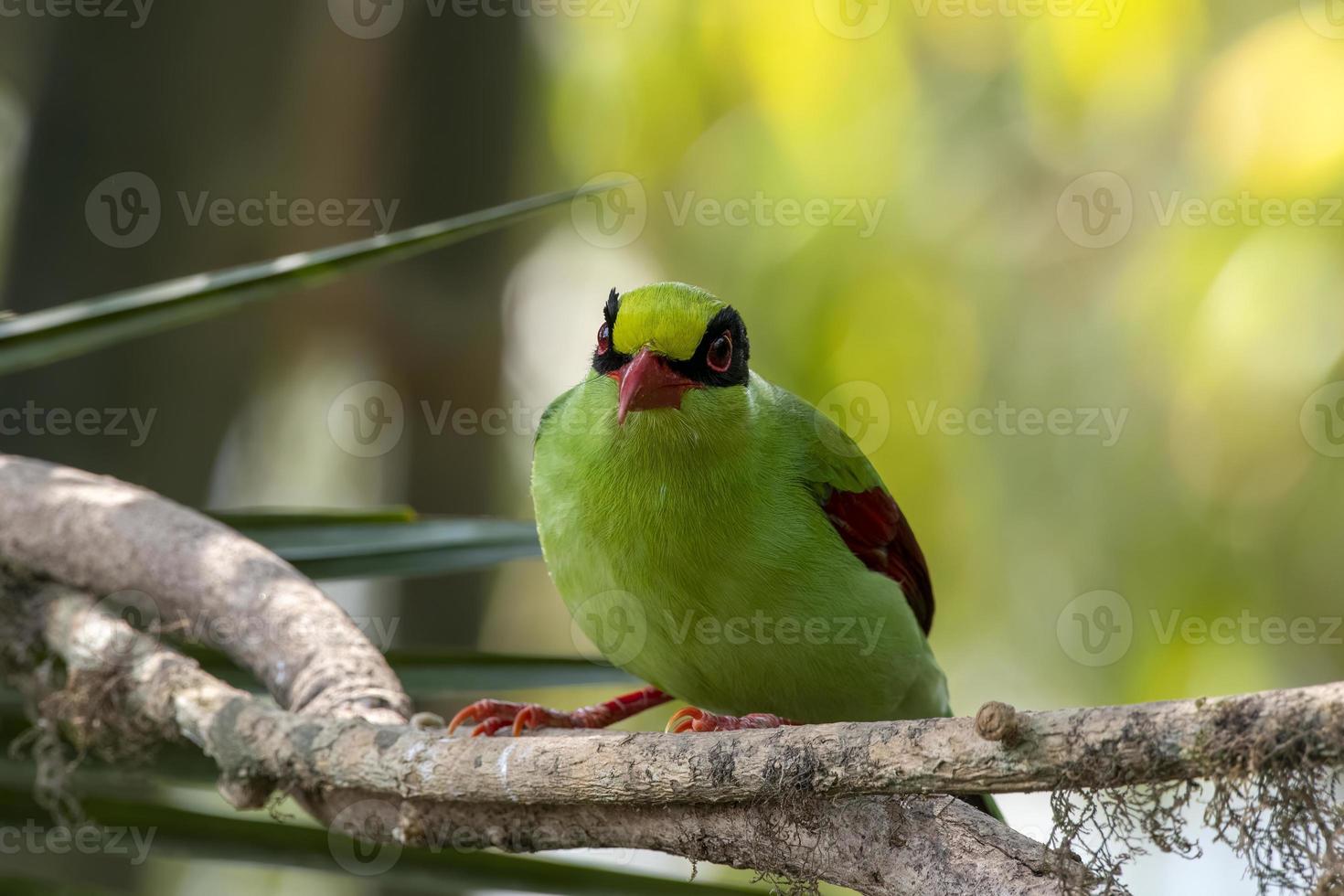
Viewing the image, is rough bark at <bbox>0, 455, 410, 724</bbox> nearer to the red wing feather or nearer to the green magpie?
the green magpie

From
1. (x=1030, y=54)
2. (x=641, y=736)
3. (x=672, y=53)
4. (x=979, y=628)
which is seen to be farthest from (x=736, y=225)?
(x=641, y=736)

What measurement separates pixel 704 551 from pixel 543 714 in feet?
2.30

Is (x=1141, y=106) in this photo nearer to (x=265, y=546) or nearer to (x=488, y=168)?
(x=488, y=168)

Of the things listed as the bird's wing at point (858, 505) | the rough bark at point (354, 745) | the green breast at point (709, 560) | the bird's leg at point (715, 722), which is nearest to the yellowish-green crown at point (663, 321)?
the green breast at point (709, 560)

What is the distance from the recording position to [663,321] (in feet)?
10.0

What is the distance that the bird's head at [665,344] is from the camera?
3016mm

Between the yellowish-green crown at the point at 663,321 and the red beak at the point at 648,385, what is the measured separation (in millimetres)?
39

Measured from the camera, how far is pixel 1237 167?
7227 millimetres

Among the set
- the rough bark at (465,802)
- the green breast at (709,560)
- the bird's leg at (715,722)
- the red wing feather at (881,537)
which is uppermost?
the red wing feather at (881,537)

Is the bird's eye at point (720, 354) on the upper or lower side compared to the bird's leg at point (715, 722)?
upper

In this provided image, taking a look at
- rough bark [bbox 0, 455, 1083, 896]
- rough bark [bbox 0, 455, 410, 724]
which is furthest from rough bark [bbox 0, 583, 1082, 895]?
rough bark [bbox 0, 455, 410, 724]

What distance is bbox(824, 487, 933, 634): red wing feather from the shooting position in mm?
3420

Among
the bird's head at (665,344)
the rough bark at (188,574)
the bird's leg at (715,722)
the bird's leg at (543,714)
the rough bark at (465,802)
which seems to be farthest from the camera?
the bird's leg at (543,714)

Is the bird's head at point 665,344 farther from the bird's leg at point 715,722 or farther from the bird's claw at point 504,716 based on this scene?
the bird's claw at point 504,716
